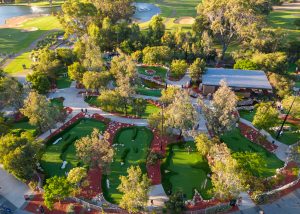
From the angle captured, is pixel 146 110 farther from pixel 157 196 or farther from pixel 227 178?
pixel 227 178

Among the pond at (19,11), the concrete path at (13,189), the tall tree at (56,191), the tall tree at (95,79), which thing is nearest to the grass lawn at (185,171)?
the tall tree at (56,191)

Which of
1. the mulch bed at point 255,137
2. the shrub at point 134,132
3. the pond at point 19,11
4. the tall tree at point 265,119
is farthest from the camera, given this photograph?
the pond at point 19,11

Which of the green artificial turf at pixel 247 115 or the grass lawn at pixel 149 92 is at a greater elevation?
the grass lawn at pixel 149 92

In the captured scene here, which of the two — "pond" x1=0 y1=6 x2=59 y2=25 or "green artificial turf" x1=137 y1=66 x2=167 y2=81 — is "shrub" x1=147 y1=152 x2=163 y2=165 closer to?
"green artificial turf" x1=137 y1=66 x2=167 y2=81

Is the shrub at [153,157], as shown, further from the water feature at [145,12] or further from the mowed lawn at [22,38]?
the water feature at [145,12]

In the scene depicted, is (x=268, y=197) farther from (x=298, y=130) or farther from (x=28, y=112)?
(x=28, y=112)

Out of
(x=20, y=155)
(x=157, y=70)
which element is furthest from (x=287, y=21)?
(x=20, y=155)
